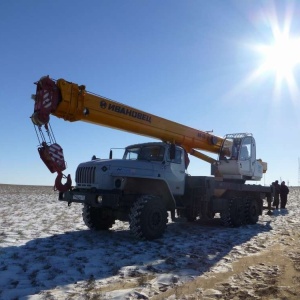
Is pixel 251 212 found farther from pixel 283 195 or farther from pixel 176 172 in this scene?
pixel 283 195

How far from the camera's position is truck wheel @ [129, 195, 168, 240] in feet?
29.9

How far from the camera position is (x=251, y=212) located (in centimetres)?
1391

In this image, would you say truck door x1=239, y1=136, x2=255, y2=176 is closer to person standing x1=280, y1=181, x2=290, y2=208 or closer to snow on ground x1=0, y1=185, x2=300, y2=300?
snow on ground x1=0, y1=185, x2=300, y2=300

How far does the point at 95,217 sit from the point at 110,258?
3.76 meters

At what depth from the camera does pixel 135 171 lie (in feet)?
32.0

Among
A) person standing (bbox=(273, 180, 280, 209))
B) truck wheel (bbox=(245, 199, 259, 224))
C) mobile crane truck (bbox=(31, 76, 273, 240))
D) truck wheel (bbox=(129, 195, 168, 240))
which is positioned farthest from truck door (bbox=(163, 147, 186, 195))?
person standing (bbox=(273, 180, 280, 209))

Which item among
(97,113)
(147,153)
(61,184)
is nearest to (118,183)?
(61,184)

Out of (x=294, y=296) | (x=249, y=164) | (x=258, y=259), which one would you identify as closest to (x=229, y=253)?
(x=258, y=259)

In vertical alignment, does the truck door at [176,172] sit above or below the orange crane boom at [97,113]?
below

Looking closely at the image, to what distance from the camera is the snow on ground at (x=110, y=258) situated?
17.1ft

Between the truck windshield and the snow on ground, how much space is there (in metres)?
2.46

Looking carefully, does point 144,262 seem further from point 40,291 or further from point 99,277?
point 40,291

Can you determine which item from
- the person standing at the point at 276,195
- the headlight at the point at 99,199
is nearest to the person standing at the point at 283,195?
the person standing at the point at 276,195

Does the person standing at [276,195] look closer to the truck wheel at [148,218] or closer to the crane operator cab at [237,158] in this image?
the crane operator cab at [237,158]
